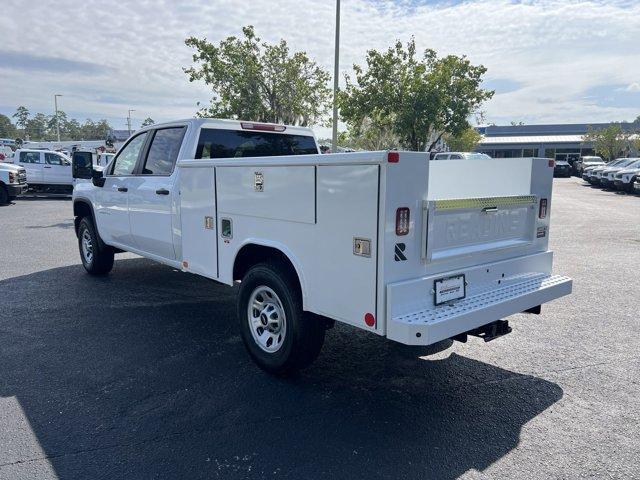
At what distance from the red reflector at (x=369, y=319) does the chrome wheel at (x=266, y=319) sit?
2.96 ft

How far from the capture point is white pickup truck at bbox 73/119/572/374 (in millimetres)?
3348

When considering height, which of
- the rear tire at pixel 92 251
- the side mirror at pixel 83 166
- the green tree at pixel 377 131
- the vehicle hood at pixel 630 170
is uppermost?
the green tree at pixel 377 131

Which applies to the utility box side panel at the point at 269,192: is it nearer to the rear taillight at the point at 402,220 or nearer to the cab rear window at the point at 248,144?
the rear taillight at the point at 402,220

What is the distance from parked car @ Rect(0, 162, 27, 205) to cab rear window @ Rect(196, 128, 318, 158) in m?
16.6

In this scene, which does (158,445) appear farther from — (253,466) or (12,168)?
(12,168)

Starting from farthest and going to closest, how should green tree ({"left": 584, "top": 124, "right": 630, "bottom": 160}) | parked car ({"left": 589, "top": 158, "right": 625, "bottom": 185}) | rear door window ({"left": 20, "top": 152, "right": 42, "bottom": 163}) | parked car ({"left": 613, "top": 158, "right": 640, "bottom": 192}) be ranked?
green tree ({"left": 584, "top": 124, "right": 630, "bottom": 160}), parked car ({"left": 589, "top": 158, "right": 625, "bottom": 185}), parked car ({"left": 613, "top": 158, "right": 640, "bottom": 192}), rear door window ({"left": 20, "top": 152, "right": 42, "bottom": 163})

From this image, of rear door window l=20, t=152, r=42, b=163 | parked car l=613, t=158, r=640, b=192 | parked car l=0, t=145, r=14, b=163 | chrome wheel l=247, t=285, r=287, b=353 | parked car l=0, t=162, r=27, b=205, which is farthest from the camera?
parked car l=0, t=145, r=14, b=163

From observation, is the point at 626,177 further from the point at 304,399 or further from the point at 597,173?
the point at 304,399

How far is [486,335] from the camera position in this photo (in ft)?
12.9

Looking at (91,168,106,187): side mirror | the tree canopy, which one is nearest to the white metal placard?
(91,168,106,187): side mirror

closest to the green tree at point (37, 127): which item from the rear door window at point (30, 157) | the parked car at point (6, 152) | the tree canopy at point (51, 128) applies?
the tree canopy at point (51, 128)

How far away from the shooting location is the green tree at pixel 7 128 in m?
120

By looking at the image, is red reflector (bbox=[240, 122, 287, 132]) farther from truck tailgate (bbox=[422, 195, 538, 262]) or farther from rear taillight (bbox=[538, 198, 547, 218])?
rear taillight (bbox=[538, 198, 547, 218])

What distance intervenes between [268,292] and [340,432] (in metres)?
1.31
